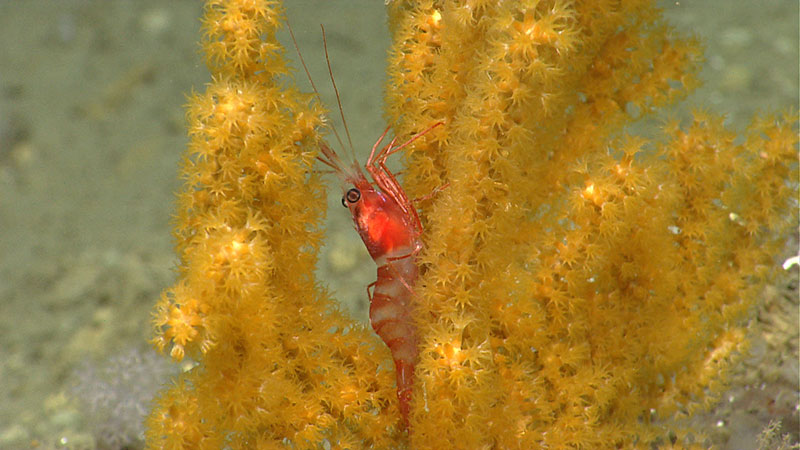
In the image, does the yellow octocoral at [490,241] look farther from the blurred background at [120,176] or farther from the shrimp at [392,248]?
the blurred background at [120,176]

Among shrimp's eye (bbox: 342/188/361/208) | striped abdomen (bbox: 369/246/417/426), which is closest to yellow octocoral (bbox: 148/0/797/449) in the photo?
striped abdomen (bbox: 369/246/417/426)

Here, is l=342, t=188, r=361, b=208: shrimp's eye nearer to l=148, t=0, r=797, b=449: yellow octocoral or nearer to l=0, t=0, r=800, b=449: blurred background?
l=148, t=0, r=797, b=449: yellow octocoral

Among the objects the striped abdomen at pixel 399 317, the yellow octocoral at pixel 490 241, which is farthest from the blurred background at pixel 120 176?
the striped abdomen at pixel 399 317

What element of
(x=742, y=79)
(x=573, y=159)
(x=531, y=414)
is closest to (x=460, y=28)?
(x=573, y=159)

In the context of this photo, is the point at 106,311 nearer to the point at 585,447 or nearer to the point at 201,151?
the point at 201,151

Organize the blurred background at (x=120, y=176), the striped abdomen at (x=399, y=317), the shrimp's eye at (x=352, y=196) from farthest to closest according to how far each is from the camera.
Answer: the blurred background at (x=120, y=176), the shrimp's eye at (x=352, y=196), the striped abdomen at (x=399, y=317)

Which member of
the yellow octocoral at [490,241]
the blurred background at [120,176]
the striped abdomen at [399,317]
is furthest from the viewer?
the blurred background at [120,176]
